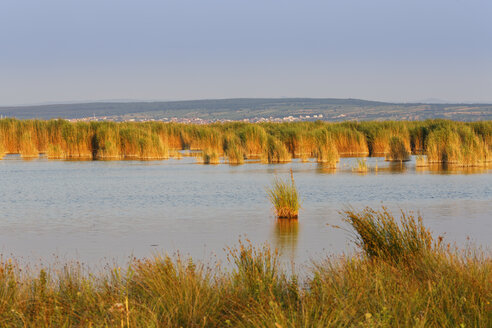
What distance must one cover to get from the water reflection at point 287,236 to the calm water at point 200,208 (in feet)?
0.05

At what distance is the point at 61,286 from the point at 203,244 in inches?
143

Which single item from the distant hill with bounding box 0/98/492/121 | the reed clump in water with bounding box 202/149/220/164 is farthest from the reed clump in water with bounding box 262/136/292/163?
the distant hill with bounding box 0/98/492/121

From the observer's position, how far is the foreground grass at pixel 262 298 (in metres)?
4.50

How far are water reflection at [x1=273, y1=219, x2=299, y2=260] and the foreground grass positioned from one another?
7.53 ft

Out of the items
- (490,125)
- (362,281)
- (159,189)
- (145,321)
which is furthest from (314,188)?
(490,125)

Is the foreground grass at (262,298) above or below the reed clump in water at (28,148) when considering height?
above

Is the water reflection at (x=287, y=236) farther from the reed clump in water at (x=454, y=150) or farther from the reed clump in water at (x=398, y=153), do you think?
the reed clump in water at (x=398, y=153)

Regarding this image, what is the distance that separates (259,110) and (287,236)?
6056 inches

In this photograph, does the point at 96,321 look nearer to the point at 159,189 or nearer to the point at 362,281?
Result: the point at 362,281

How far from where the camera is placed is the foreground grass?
14.8 feet

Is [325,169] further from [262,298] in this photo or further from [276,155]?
[262,298]

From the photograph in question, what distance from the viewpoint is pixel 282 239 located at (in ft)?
31.5

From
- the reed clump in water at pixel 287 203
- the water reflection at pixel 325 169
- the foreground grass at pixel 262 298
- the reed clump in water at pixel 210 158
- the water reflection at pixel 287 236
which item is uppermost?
the foreground grass at pixel 262 298

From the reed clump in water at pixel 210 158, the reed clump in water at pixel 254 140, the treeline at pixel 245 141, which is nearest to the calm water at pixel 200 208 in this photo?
the reed clump in water at pixel 210 158
